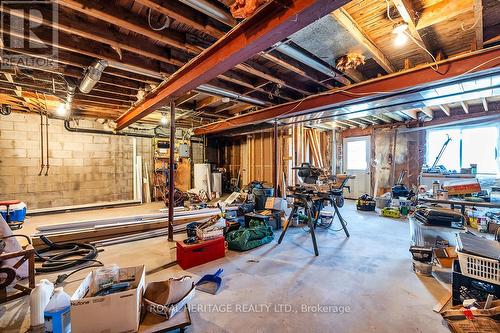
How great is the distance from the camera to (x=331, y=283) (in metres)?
2.28

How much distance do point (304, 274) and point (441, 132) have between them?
679 centimetres

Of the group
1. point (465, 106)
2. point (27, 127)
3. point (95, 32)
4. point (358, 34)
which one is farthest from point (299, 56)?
point (27, 127)

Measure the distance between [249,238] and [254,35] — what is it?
267 centimetres

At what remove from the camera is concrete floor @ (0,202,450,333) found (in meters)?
1.71

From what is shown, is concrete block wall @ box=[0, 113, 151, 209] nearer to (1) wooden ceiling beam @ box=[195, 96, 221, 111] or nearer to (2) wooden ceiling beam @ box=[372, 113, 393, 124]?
(1) wooden ceiling beam @ box=[195, 96, 221, 111]

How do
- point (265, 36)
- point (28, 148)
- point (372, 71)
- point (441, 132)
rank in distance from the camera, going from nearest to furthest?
point (265, 36)
point (372, 71)
point (28, 148)
point (441, 132)

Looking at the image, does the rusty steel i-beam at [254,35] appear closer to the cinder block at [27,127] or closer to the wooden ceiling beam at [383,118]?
the cinder block at [27,127]

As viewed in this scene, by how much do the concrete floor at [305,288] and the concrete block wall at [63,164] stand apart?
3.96 metres

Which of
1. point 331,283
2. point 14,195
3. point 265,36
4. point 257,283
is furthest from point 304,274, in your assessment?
point 14,195

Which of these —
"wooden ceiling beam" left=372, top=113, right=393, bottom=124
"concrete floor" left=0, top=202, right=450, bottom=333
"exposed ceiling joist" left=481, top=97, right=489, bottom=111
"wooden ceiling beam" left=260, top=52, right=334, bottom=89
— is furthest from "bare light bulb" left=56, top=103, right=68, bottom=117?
"exposed ceiling joist" left=481, top=97, right=489, bottom=111

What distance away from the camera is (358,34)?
2.32m

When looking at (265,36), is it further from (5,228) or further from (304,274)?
(5,228)

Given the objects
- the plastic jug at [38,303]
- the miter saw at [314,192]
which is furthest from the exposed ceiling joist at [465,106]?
the plastic jug at [38,303]
